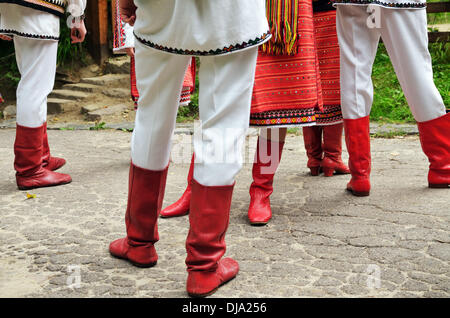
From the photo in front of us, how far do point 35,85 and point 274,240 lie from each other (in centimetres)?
182

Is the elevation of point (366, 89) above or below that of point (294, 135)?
above

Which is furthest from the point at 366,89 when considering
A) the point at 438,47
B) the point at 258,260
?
the point at 438,47

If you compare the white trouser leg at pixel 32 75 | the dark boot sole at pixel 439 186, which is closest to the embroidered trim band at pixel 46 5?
the white trouser leg at pixel 32 75

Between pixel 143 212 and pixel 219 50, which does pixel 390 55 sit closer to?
pixel 219 50

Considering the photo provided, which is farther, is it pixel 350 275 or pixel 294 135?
pixel 294 135

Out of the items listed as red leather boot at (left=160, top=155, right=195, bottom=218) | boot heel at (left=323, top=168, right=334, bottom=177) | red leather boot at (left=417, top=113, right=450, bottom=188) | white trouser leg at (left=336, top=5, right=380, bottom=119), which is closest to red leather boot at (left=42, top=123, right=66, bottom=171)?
red leather boot at (left=160, top=155, right=195, bottom=218)

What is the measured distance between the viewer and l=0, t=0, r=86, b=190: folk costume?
122 inches

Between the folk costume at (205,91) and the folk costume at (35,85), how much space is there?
1.53m

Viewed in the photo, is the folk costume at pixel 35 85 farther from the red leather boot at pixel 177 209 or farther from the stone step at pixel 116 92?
the stone step at pixel 116 92

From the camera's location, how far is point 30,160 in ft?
10.5

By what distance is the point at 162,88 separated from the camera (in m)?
1.77

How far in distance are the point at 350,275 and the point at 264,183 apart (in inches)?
32.3

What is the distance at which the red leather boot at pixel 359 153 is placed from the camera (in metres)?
2.81
